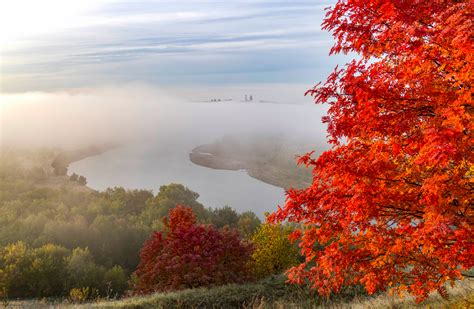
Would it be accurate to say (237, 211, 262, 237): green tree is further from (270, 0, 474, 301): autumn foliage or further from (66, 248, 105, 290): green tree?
(270, 0, 474, 301): autumn foliage

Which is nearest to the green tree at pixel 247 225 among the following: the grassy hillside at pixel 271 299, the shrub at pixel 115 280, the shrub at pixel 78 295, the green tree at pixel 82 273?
the shrub at pixel 115 280

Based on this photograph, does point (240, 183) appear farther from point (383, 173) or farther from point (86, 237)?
point (383, 173)

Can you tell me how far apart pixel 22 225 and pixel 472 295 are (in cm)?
5173

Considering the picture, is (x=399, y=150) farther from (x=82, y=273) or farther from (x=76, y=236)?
(x=76, y=236)

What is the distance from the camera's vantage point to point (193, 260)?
24547 mm

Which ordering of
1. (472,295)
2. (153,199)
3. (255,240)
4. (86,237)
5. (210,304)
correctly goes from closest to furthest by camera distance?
(472,295) → (210,304) → (255,240) → (86,237) → (153,199)

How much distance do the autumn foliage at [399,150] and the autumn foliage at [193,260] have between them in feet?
52.1

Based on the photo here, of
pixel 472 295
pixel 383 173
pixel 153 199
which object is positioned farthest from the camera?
pixel 153 199

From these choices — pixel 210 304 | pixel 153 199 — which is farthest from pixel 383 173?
pixel 153 199

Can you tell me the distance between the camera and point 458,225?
7.58m

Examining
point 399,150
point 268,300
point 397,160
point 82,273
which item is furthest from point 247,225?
point 399,150

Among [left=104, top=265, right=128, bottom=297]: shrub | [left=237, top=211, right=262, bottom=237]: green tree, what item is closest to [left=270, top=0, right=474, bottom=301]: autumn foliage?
[left=104, top=265, right=128, bottom=297]: shrub

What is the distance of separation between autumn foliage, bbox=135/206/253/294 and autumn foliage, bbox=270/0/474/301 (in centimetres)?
1588

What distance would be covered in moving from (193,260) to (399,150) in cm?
1924
